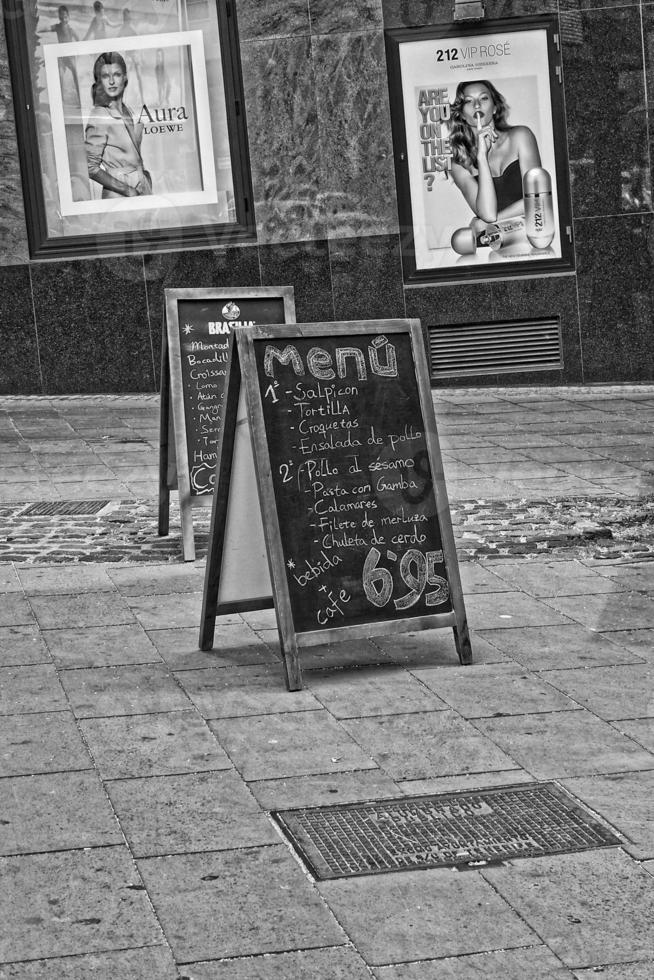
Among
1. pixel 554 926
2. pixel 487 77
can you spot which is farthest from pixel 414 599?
pixel 487 77

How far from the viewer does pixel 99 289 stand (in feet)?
45.3

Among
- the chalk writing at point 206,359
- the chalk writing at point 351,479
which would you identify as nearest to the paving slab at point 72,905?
the chalk writing at point 351,479

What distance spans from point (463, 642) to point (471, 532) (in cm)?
258

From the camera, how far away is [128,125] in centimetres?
1402

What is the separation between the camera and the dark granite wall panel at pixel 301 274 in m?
13.8

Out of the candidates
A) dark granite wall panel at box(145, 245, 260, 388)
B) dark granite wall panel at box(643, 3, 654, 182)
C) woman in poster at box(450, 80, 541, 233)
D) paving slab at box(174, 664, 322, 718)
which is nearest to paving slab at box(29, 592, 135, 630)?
paving slab at box(174, 664, 322, 718)

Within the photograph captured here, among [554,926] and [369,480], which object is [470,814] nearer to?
[554,926]

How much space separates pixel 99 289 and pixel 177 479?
6145mm

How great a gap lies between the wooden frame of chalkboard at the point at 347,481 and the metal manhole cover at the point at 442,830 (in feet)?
4.03

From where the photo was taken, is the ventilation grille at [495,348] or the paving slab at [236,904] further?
the ventilation grille at [495,348]

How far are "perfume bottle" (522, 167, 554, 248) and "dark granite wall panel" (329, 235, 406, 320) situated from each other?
4.37 feet

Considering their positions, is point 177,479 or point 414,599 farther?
point 177,479

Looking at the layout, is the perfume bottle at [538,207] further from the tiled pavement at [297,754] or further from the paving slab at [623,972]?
the paving slab at [623,972]

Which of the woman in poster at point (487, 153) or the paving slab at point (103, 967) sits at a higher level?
the woman in poster at point (487, 153)
